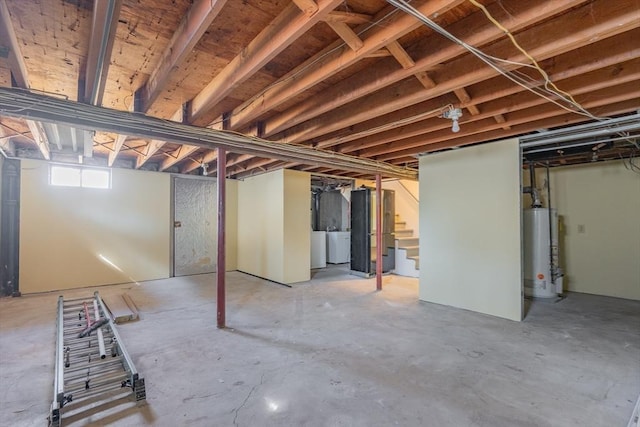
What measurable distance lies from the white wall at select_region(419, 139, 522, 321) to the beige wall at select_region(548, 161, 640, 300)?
2.66 meters

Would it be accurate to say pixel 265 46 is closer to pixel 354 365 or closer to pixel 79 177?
pixel 354 365

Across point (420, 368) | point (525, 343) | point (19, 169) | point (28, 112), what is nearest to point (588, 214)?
point (525, 343)

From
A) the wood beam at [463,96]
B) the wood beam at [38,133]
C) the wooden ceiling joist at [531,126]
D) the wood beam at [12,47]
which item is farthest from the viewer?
the wood beam at [38,133]

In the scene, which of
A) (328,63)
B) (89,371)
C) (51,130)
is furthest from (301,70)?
(51,130)

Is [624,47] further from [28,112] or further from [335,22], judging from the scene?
[28,112]

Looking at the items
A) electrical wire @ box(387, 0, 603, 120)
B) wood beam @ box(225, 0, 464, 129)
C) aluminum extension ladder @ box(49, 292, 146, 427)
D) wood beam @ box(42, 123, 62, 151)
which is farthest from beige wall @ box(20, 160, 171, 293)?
electrical wire @ box(387, 0, 603, 120)

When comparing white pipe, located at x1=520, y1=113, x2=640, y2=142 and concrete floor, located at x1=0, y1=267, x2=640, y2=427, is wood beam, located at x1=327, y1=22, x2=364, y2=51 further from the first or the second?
white pipe, located at x1=520, y1=113, x2=640, y2=142

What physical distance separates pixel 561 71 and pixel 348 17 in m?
1.62

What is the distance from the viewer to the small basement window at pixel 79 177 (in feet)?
17.0

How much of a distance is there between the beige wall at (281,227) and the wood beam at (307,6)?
4.23 meters

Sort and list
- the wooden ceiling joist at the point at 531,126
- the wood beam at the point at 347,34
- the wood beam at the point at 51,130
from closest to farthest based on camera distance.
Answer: the wood beam at the point at 347,34
the wooden ceiling joist at the point at 531,126
the wood beam at the point at 51,130

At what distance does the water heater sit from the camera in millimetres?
4625

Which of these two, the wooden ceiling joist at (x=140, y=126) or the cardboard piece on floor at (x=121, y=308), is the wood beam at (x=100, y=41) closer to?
the wooden ceiling joist at (x=140, y=126)

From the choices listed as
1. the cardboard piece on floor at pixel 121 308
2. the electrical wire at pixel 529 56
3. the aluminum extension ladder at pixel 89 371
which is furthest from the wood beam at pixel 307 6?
the cardboard piece on floor at pixel 121 308
